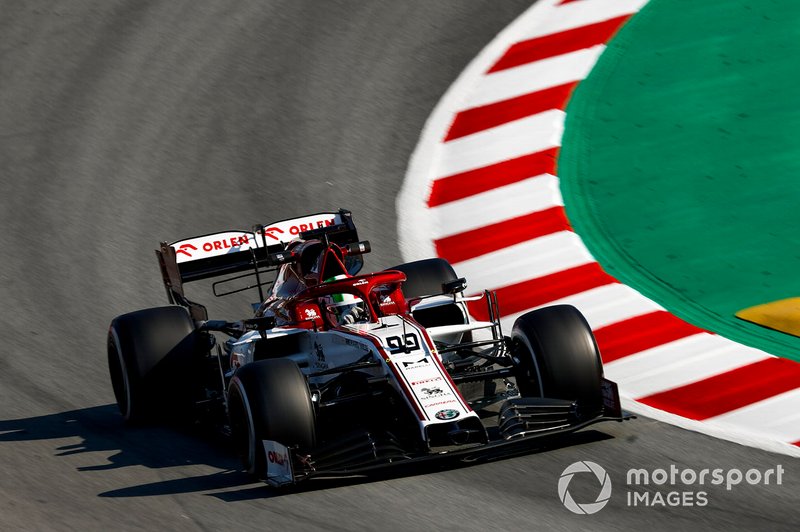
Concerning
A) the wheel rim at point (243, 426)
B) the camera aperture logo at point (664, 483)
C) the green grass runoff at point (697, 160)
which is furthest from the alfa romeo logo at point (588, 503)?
the green grass runoff at point (697, 160)

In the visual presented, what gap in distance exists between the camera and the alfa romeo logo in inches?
288

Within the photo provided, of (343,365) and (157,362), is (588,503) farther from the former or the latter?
(157,362)

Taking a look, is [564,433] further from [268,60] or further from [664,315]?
[268,60]

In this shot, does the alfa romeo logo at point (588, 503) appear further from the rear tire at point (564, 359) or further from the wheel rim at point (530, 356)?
the wheel rim at point (530, 356)

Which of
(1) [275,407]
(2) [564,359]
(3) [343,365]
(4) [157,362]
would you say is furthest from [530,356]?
(4) [157,362]

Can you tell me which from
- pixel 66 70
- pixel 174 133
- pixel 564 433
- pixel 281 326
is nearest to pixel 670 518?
pixel 564 433

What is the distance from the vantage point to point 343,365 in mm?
8578

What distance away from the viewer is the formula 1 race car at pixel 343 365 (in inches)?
311

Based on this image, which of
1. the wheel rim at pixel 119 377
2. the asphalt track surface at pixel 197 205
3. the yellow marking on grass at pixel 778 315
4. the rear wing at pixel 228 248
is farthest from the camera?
the rear wing at pixel 228 248

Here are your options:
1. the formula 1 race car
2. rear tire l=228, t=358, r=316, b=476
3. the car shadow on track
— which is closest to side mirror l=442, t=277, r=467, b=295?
the formula 1 race car

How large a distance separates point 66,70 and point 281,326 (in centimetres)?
807

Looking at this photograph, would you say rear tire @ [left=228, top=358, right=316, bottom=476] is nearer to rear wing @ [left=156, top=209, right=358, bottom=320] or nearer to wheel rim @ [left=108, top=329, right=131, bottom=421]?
wheel rim @ [left=108, top=329, right=131, bottom=421]

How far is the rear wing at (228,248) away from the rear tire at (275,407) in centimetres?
245

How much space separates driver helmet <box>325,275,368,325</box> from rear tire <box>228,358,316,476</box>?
1115 mm
